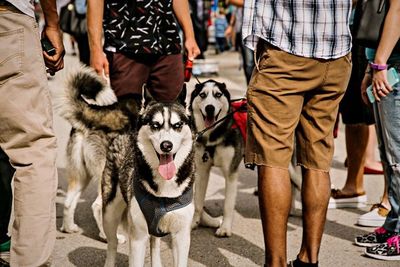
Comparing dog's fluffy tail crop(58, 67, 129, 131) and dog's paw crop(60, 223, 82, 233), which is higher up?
dog's fluffy tail crop(58, 67, 129, 131)

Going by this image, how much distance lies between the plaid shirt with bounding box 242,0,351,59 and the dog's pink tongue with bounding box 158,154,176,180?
0.78 metres

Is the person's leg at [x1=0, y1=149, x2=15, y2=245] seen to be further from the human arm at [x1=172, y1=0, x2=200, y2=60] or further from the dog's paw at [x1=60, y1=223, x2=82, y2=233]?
the human arm at [x1=172, y1=0, x2=200, y2=60]

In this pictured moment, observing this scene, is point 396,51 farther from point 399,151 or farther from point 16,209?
point 16,209

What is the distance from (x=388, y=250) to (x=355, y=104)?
→ 1667 millimetres

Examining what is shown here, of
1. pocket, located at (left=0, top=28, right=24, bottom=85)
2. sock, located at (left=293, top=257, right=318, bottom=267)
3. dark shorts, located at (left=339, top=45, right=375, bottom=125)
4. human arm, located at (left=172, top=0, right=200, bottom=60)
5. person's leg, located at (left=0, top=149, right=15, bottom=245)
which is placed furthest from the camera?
dark shorts, located at (left=339, top=45, right=375, bottom=125)

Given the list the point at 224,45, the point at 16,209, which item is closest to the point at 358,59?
the point at 16,209

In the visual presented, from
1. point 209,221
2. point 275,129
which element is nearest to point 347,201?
point 209,221

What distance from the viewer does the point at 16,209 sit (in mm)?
3080

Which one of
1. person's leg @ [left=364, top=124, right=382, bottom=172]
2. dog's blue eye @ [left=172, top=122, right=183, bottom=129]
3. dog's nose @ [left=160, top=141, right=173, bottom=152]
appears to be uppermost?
dog's blue eye @ [left=172, top=122, right=183, bottom=129]

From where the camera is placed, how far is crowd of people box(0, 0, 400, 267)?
9.95 feet

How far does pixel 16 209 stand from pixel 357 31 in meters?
2.25

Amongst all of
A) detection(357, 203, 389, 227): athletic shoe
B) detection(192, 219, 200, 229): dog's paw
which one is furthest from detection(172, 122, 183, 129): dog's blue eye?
detection(357, 203, 389, 227): athletic shoe

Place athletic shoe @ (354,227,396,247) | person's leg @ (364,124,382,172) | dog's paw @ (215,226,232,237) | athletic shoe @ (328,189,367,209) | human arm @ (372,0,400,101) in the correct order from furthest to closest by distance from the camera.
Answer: person's leg @ (364,124,382,172) < athletic shoe @ (328,189,367,209) < dog's paw @ (215,226,232,237) < athletic shoe @ (354,227,396,247) < human arm @ (372,0,400,101)

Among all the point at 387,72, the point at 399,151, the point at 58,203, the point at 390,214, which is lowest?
the point at 58,203
